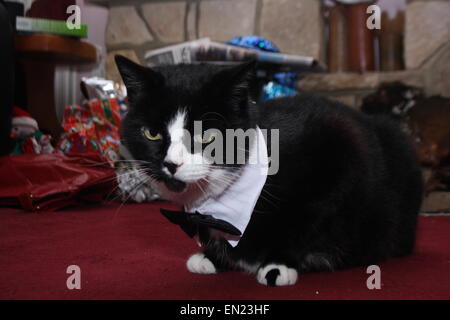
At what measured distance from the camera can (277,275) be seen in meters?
0.78

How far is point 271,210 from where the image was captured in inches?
30.7

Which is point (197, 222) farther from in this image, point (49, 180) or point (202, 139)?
point (49, 180)

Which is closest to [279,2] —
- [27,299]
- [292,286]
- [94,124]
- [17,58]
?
[94,124]

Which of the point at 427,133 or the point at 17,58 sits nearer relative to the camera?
the point at 427,133

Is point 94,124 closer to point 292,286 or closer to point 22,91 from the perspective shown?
point 22,91

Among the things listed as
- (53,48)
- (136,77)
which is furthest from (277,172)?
(53,48)

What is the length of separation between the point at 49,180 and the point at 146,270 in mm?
965

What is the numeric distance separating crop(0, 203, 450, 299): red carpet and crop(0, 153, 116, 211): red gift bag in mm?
259

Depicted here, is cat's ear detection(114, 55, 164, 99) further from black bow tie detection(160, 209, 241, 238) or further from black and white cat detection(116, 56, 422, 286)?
black bow tie detection(160, 209, 241, 238)

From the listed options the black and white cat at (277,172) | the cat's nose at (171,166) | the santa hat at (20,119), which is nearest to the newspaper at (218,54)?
the santa hat at (20,119)

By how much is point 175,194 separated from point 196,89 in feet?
0.62

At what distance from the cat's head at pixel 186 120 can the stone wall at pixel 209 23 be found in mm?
1585

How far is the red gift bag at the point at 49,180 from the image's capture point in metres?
1.63
